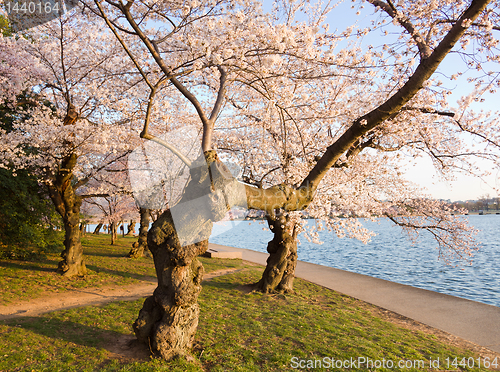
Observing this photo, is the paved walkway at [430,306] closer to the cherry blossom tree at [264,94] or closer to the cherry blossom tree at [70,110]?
the cherry blossom tree at [264,94]

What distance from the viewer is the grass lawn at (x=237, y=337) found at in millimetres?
4570

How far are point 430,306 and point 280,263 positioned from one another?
4.79m

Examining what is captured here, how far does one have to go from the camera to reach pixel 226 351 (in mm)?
5137

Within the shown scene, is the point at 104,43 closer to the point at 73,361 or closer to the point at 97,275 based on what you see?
Result: the point at 97,275

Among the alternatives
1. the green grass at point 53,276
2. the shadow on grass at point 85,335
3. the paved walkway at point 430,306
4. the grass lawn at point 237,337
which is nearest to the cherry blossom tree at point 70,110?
the green grass at point 53,276

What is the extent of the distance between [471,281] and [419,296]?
7903 mm

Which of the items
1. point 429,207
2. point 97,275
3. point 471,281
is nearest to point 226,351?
point 97,275

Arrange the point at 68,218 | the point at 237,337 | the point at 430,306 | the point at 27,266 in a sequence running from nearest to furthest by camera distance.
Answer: the point at 237,337 < the point at 430,306 < the point at 68,218 < the point at 27,266

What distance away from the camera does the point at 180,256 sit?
4738 mm

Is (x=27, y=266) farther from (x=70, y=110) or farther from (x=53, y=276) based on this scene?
(x=70, y=110)

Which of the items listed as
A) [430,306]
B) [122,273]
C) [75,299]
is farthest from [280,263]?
[122,273]

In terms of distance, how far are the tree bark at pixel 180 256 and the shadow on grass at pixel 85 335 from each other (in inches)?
11.6

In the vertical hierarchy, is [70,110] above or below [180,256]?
above

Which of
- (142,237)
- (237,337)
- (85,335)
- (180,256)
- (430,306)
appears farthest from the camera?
(142,237)
